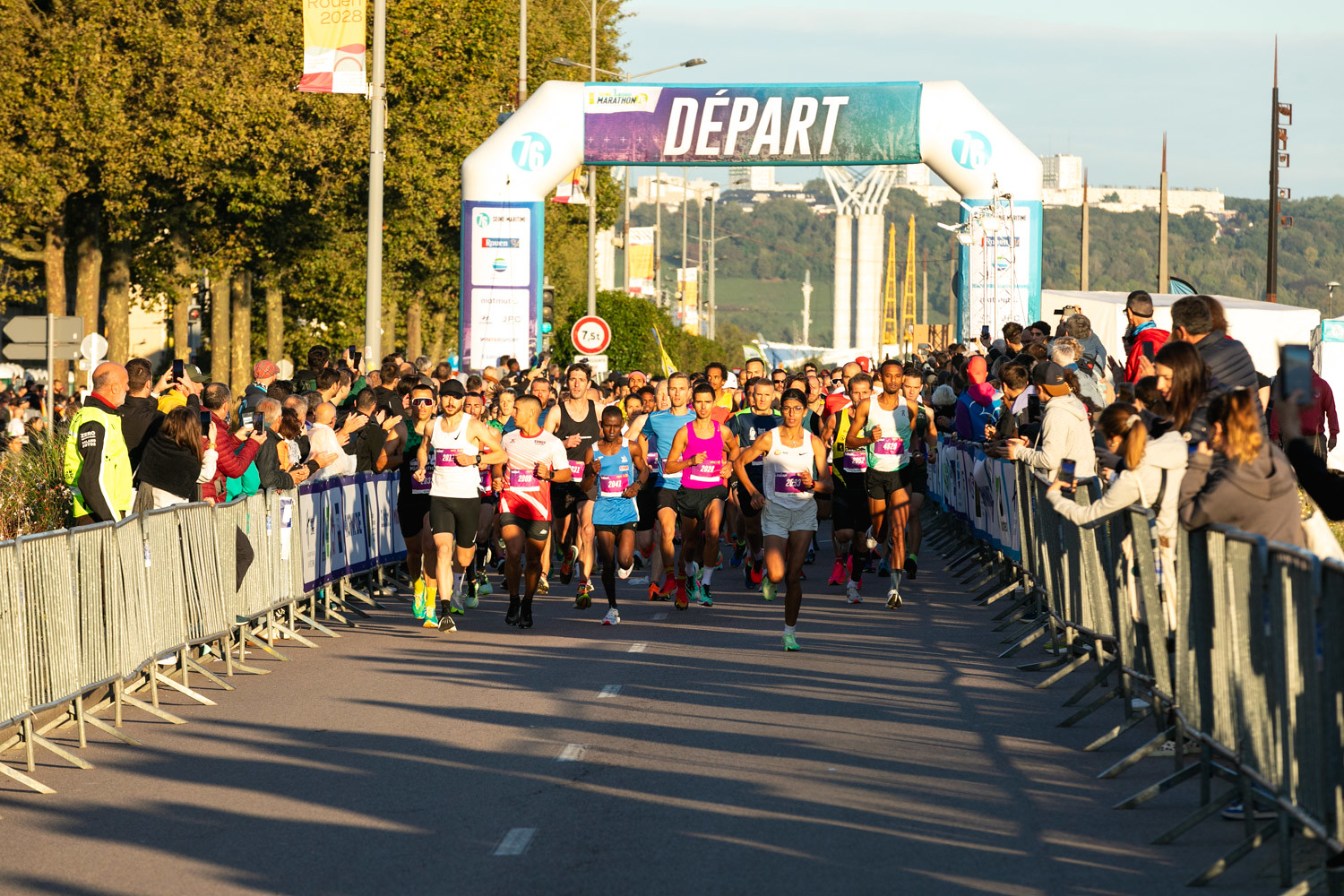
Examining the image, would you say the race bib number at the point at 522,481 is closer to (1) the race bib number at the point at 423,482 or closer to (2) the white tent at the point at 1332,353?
(1) the race bib number at the point at 423,482

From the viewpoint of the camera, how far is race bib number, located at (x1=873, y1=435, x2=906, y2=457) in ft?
56.3

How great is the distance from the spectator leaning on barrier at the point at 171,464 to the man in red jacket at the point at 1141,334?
6.70m

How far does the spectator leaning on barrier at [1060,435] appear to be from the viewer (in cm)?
1255

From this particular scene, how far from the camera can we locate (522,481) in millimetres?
14945

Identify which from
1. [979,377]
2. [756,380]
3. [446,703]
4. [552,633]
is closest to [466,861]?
[446,703]

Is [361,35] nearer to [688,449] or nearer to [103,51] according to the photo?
[688,449]

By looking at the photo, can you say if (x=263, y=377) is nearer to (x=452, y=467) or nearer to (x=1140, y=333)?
(x=452, y=467)

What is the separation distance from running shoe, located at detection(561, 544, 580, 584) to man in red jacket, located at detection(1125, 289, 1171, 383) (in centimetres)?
603

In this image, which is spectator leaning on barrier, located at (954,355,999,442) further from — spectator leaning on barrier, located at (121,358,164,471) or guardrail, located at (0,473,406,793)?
spectator leaning on barrier, located at (121,358,164,471)

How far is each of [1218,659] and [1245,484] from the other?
80cm

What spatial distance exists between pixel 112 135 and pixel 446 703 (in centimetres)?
2579

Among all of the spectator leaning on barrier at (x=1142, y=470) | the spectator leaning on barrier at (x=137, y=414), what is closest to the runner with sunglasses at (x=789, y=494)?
the spectator leaning on barrier at (x=1142, y=470)

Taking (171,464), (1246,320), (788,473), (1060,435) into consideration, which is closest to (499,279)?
(1246,320)

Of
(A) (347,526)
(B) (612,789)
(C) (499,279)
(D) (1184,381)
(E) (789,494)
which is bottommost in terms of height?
(B) (612,789)
